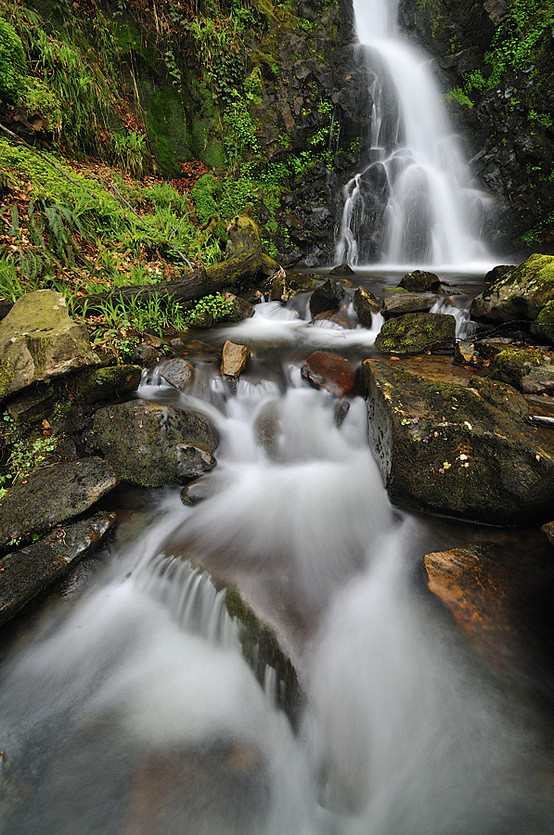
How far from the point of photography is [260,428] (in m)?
4.00

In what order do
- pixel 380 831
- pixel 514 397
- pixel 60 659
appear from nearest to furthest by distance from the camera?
pixel 380 831
pixel 60 659
pixel 514 397

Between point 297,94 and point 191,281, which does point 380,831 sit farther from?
point 297,94

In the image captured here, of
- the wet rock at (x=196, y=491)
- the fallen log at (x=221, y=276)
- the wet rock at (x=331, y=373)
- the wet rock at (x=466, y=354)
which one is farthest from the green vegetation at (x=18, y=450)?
the wet rock at (x=466, y=354)

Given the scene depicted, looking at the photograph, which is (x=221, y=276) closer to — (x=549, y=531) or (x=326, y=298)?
(x=326, y=298)

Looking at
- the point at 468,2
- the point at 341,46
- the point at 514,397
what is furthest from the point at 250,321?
the point at 468,2

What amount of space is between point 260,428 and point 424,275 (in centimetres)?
507

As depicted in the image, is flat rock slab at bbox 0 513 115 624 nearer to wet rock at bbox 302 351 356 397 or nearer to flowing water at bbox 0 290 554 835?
flowing water at bbox 0 290 554 835

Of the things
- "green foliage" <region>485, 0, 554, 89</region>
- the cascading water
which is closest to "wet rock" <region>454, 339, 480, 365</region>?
the cascading water

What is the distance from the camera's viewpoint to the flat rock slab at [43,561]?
2.22m

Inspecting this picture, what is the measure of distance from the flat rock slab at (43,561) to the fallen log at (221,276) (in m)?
2.89

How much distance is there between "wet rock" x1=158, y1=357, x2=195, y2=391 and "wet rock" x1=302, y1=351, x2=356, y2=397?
1.50m

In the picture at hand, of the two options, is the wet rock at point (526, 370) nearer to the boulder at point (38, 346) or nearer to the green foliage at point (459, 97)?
the boulder at point (38, 346)

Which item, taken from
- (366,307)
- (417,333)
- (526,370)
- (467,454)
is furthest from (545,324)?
(467,454)

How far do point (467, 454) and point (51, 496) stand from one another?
10.8 feet
